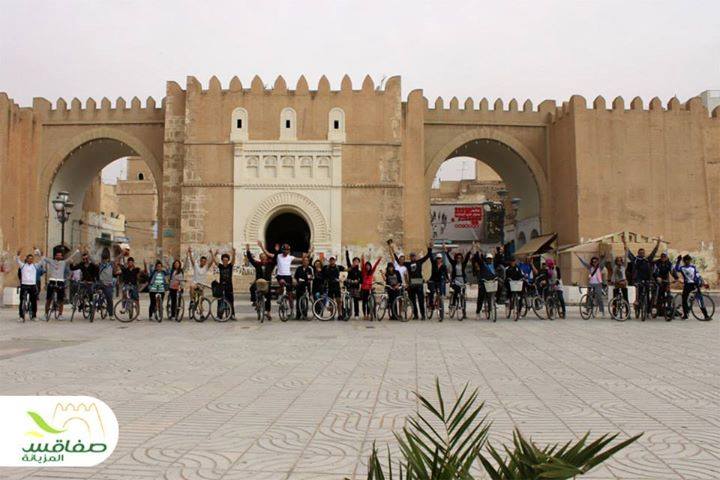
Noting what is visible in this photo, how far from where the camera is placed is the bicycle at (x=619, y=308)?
556 inches

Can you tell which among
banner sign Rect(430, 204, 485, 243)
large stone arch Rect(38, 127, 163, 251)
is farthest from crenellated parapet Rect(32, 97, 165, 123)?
banner sign Rect(430, 204, 485, 243)

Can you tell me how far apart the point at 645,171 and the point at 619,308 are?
569 inches

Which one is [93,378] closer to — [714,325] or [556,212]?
[714,325]

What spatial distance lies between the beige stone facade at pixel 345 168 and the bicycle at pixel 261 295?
40.9 ft

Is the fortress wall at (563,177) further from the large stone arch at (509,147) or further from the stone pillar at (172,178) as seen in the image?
the stone pillar at (172,178)

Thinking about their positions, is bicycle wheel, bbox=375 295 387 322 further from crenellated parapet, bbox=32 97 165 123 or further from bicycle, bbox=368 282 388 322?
crenellated parapet, bbox=32 97 165 123

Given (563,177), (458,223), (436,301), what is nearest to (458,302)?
(436,301)

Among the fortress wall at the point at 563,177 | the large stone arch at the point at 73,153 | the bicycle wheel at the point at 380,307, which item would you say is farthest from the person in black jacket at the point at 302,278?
the large stone arch at the point at 73,153

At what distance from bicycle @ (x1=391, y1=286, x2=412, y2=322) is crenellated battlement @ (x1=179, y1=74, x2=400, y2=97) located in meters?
14.6

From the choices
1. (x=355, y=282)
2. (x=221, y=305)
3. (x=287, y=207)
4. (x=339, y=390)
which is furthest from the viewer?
(x=287, y=207)

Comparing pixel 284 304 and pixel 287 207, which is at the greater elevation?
pixel 287 207

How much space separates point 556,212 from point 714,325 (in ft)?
53.5

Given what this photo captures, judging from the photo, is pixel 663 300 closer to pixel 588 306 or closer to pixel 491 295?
pixel 588 306

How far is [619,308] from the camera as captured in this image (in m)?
14.2
